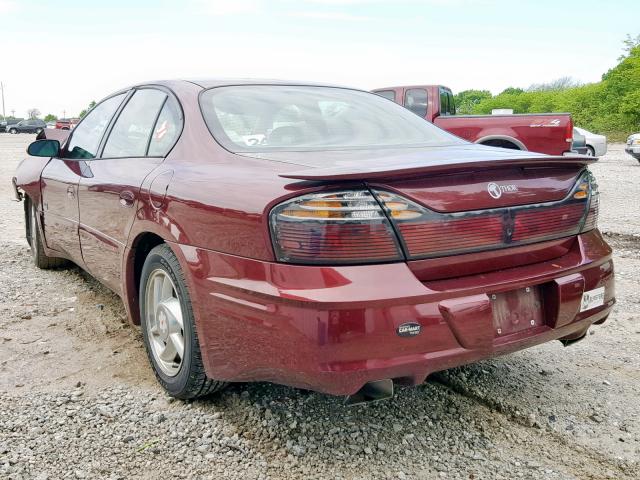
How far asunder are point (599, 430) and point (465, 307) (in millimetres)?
988

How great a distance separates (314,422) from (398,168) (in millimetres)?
1207

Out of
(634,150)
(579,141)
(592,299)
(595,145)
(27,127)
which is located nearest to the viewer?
(592,299)

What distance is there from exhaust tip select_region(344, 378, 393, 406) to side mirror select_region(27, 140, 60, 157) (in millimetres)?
2914

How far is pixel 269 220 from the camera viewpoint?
2.16m

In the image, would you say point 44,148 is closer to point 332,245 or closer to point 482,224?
point 332,245

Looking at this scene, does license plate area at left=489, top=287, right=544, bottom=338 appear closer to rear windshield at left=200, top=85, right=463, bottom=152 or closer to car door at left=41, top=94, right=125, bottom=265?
rear windshield at left=200, top=85, right=463, bottom=152

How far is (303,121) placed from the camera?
302 cm

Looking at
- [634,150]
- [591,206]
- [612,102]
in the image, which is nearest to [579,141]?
[634,150]

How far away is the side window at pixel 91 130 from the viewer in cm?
389

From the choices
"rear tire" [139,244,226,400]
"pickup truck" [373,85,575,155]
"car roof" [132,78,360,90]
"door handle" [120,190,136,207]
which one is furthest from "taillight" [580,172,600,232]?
"pickup truck" [373,85,575,155]

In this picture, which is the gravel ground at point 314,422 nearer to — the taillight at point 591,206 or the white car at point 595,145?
the taillight at point 591,206

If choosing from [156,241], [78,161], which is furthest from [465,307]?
[78,161]

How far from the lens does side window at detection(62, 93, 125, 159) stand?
389 cm

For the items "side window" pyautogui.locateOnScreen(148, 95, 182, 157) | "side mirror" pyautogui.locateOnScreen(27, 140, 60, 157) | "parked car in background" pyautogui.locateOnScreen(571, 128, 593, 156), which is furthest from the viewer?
"parked car in background" pyautogui.locateOnScreen(571, 128, 593, 156)
